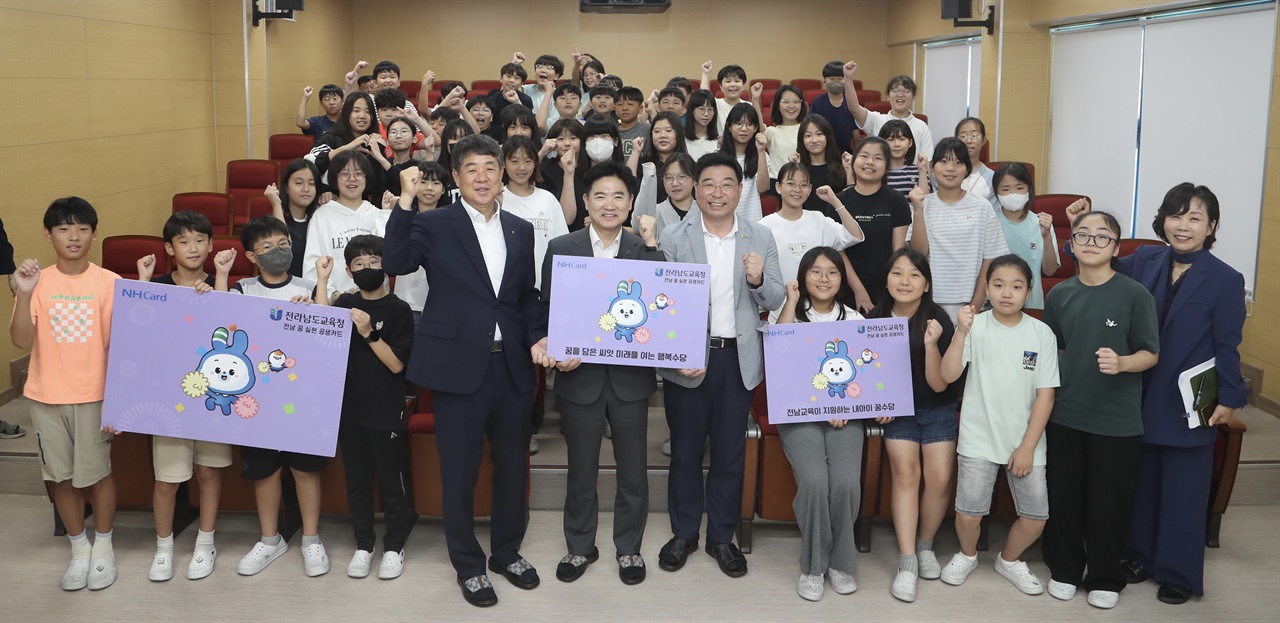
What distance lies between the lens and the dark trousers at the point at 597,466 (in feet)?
12.0

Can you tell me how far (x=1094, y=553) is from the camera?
11.8ft

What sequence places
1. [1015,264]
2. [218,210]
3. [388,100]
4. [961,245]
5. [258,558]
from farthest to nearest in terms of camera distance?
[218,210] → [388,100] → [961,245] → [258,558] → [1015,264]

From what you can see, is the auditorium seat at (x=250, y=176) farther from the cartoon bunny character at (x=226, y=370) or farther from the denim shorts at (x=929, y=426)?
the denim shorts at (x=929, y=426)

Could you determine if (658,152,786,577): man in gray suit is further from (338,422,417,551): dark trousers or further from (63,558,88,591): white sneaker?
(63,558,88,591): white sneaker

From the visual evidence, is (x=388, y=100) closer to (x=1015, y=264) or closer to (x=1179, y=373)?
(x=1015, y=264)

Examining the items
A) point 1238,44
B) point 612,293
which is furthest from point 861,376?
point 1238,44

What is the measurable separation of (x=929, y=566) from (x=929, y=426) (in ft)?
1.74

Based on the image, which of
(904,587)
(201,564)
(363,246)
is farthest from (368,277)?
(904,587)

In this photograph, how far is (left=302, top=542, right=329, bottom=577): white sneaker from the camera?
12.4ft

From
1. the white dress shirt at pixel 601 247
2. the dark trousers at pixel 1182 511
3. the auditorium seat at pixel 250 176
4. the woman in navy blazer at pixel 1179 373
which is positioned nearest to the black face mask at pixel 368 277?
the white dress shirt at pixel 601 247

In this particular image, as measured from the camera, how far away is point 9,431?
16.0 ft

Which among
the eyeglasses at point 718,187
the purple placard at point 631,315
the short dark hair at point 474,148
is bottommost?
the purple placard at point 631,315

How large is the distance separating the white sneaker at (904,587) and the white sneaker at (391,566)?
1.82 m

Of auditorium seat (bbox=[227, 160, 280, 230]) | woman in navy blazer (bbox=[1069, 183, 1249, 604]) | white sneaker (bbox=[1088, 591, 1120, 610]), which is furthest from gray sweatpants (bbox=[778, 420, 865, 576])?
auditorium seat (bbox=[227, 160, 280, 230])
